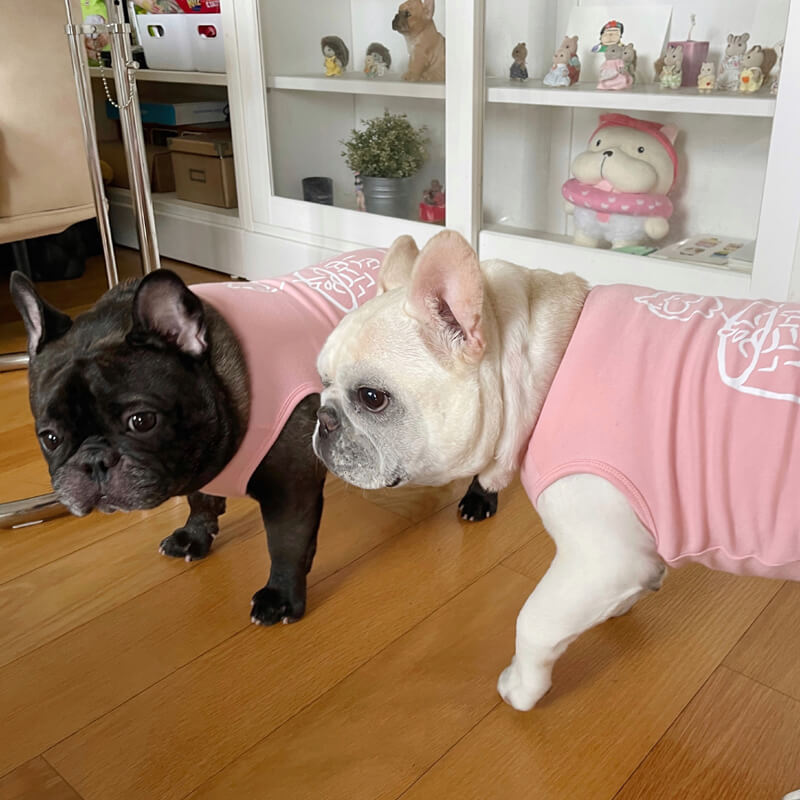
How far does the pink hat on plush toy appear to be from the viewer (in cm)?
Answer: 164

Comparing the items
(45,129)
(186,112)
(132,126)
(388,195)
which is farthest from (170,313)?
(186,112)

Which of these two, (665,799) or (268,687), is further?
(268,687)

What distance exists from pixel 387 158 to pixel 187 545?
120 cm

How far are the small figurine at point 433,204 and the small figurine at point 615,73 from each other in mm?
427

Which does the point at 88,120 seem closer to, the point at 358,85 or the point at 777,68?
the point at 358,85

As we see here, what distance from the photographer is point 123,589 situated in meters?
1.11

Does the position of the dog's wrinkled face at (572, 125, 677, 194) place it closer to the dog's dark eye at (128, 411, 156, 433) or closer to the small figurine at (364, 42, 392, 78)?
the small figurine at (364, 42, 392, 78)

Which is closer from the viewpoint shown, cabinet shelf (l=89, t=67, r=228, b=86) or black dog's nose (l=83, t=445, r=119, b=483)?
black dog's nose (l=83, t=445, r=119, b=483)

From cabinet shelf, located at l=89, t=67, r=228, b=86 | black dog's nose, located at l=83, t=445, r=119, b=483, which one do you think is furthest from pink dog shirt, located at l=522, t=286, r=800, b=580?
cabinet shelf, located at l=89, t=67, r=228, b=86

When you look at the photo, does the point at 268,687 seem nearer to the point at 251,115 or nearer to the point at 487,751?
the point at 487,751

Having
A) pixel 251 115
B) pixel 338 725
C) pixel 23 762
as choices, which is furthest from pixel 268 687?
pixel 251 115

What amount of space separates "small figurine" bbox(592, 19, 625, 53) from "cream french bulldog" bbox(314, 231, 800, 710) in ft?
3.41

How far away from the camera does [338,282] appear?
3.79ft

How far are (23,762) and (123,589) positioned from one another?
30 centimetres
